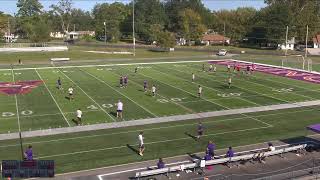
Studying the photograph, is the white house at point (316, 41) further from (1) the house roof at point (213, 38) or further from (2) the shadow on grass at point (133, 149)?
(2) the shadow on grass at point (133, 149)

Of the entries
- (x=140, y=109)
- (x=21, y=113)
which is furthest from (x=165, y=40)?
(x=21, y=113)

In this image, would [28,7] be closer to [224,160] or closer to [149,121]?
[149,121]

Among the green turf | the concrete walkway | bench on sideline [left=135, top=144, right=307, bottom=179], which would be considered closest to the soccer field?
the green turf

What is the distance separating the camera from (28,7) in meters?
136

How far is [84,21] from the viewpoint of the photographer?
174 m

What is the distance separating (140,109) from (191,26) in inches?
3231

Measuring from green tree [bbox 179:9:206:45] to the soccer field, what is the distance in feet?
191

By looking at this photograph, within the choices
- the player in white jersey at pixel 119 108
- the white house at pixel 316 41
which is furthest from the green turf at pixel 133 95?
the white house at pixel 316 41

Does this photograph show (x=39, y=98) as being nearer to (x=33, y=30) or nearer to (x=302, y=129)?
(x=302, y=129)

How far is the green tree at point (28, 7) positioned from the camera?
135 m

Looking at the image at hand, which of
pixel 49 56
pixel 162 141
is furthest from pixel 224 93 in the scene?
pixel 49 56

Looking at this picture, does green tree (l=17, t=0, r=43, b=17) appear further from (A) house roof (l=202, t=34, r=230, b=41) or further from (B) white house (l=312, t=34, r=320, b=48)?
(B) white house (l=312, t=34, r=320, b=48)

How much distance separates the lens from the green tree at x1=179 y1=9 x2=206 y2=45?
110688 mm

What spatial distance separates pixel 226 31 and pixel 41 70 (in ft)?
252
